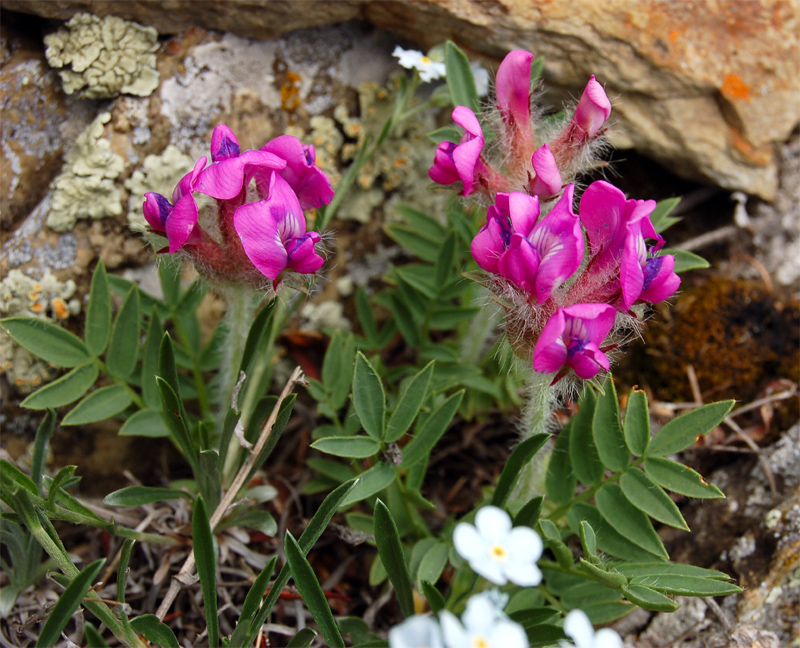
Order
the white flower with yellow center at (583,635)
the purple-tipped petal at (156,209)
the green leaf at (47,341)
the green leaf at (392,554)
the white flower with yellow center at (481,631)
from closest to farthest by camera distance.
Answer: the white flower with yellow center at (481,631) < the white flower with yellow center at (583,635) < the green leaf at (392,554) < the purple-tipped petal at (156,209) < the green leaf at (47,341)

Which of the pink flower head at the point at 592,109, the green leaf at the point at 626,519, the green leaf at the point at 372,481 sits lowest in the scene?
the green leaf at the point at 626,519

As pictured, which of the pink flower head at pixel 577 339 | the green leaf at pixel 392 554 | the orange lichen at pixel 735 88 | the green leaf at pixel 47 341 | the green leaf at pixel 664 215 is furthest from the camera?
the orange lichen at pixel 735 88

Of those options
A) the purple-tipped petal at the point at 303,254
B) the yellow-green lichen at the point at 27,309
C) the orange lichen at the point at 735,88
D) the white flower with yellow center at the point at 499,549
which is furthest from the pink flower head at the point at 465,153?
the orange lichen at the point at 735,88

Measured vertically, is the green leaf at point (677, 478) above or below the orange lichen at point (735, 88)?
below

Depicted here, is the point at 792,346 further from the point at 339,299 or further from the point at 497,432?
the point at 339,299

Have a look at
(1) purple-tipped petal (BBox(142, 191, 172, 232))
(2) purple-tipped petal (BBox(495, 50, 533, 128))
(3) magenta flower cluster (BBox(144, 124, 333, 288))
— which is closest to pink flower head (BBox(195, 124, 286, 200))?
(3) magenta flower cluster (BBox(144, 124, 333, 288))

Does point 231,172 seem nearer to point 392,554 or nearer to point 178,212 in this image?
point 178,212

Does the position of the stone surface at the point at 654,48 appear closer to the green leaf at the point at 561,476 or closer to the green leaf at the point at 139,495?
the green leaf at the point at 561,476

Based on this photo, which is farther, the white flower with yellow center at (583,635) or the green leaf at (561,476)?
the green leaf at (561,476)
